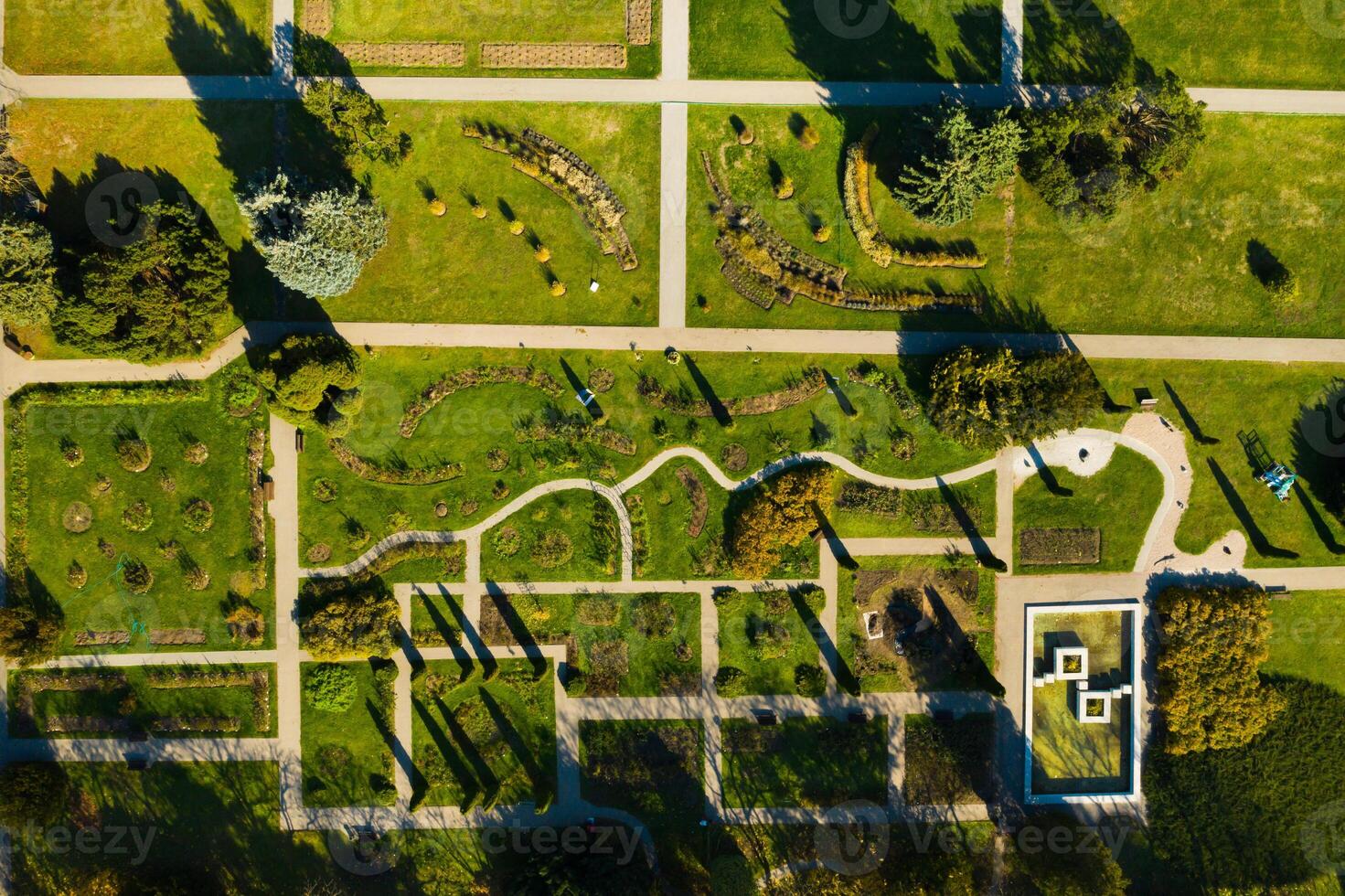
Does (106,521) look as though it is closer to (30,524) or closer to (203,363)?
(30,524)

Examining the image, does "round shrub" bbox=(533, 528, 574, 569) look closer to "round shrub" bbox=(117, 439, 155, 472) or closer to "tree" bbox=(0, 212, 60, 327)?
"round shrub" bbox=(117, 439, 155, 472)

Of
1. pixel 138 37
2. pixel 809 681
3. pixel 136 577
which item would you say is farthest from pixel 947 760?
pixel 138 37
